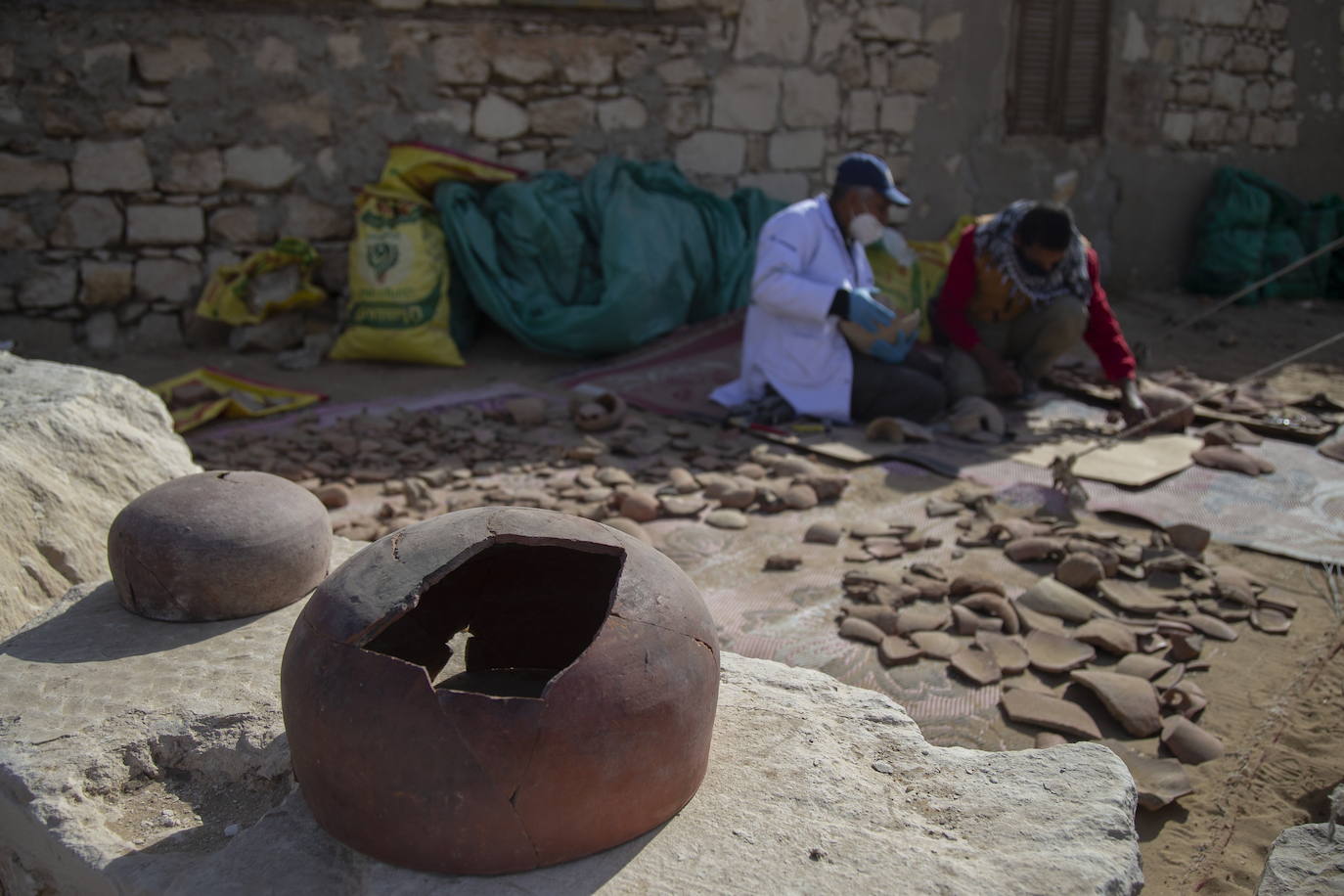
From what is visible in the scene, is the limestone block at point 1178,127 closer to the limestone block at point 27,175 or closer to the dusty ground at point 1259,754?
the dusty ground at point 1259,754

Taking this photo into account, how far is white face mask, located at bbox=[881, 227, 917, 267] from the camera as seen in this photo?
19.4 feet

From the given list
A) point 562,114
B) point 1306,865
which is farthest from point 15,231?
point 1306,865

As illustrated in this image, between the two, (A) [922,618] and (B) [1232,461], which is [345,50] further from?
(B) [1232,461]

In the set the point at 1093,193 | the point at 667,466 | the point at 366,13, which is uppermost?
the point at 366,13

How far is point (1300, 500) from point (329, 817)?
4.13 meters

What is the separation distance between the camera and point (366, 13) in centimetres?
625

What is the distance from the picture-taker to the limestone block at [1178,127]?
8781 mm

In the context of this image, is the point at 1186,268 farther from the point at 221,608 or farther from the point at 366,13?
the point at 221,608

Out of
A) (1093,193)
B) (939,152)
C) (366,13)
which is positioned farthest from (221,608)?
(1093,193)

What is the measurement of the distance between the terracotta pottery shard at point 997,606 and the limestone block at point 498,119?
4.61 metres

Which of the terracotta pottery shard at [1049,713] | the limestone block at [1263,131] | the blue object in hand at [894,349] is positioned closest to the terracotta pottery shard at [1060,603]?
the terracotta pottery shard at [1049,713]

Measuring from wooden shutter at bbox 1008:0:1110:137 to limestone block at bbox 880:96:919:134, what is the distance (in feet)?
3.39

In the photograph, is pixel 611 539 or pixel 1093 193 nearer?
pixel 611 539

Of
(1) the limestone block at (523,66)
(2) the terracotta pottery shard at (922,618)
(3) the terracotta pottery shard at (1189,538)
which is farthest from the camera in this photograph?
(1) the limestone block at (523,66)
